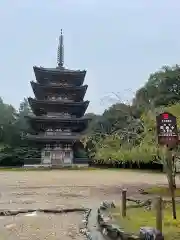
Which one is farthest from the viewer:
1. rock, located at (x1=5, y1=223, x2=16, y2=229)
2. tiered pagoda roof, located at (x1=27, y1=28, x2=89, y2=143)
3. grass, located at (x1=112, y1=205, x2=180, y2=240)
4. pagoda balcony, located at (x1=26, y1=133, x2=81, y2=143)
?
tiered pagoda roof, located at (x1=27, y1=28, x2=89, y2=143)

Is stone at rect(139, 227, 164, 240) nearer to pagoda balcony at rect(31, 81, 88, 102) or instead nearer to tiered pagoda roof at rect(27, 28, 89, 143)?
tiered pagoda roof at rect(27, 28, 89, 143)

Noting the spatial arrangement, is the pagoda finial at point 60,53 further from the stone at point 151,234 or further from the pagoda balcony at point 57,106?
the stone at point 151,234

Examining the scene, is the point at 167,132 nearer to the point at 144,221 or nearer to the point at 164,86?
the point at 144,221

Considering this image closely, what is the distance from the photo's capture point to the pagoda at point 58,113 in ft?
137

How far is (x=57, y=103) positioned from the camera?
41844 millimetres

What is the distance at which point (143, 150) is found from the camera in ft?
47.4

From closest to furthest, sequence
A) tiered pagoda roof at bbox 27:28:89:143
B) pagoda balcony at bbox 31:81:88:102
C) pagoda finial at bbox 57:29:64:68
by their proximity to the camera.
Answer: tiered pagoda roof at bbox 27:28:89:143 < pagoda balcony at bbox 31:81:88:102 < pagoda finial at bbox 57:29:64:68

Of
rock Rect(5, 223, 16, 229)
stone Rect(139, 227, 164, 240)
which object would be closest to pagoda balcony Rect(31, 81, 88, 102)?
rock Rect(5, 223, 16, 229)

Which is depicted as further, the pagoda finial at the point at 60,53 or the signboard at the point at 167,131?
the pagoda finial at the point at 60,53

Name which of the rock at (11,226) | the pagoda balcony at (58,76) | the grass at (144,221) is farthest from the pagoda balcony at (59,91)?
the rock at (11,226)

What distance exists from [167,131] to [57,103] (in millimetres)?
33892

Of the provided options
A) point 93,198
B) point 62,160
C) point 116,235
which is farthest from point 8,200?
point 62,160

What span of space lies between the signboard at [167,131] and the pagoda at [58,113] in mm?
32903

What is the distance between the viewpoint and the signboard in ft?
27.9
